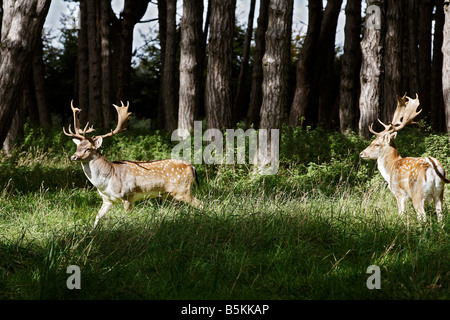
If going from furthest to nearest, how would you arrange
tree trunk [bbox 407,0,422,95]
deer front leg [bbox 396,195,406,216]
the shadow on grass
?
tree trunk [bbox 407,0,422,95] → deer front leg [bbox 396,195,406,216] → the shadow on grass

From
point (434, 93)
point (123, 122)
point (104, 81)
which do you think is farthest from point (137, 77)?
point (123, 122)

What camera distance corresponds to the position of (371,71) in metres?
9.81

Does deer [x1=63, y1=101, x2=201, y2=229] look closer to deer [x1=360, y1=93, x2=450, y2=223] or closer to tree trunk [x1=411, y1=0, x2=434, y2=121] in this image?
deer [x1=360, y1=93, x2=450, y2=223]

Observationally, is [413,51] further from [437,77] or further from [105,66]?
[105,66]

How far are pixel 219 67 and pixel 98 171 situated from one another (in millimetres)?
4080

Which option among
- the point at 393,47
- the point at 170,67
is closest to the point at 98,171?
the point at 393,47

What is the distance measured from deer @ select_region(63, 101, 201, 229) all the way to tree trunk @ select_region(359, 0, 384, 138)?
13.9 ft

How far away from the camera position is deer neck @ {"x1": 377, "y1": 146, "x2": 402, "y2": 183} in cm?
682

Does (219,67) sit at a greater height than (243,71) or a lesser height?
lesser

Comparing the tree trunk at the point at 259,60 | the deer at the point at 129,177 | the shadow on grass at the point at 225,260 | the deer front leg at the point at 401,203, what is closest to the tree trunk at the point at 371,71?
the deer front leg at the point at 401,203

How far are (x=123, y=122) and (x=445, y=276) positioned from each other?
490cm

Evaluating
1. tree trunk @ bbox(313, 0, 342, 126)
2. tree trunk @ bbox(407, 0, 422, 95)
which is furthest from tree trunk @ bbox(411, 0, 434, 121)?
tree trunk @ bbox(313, 0, 342, 126)

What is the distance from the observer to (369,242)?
5.33 m

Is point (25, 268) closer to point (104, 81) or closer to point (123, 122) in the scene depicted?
point (123, 122)
